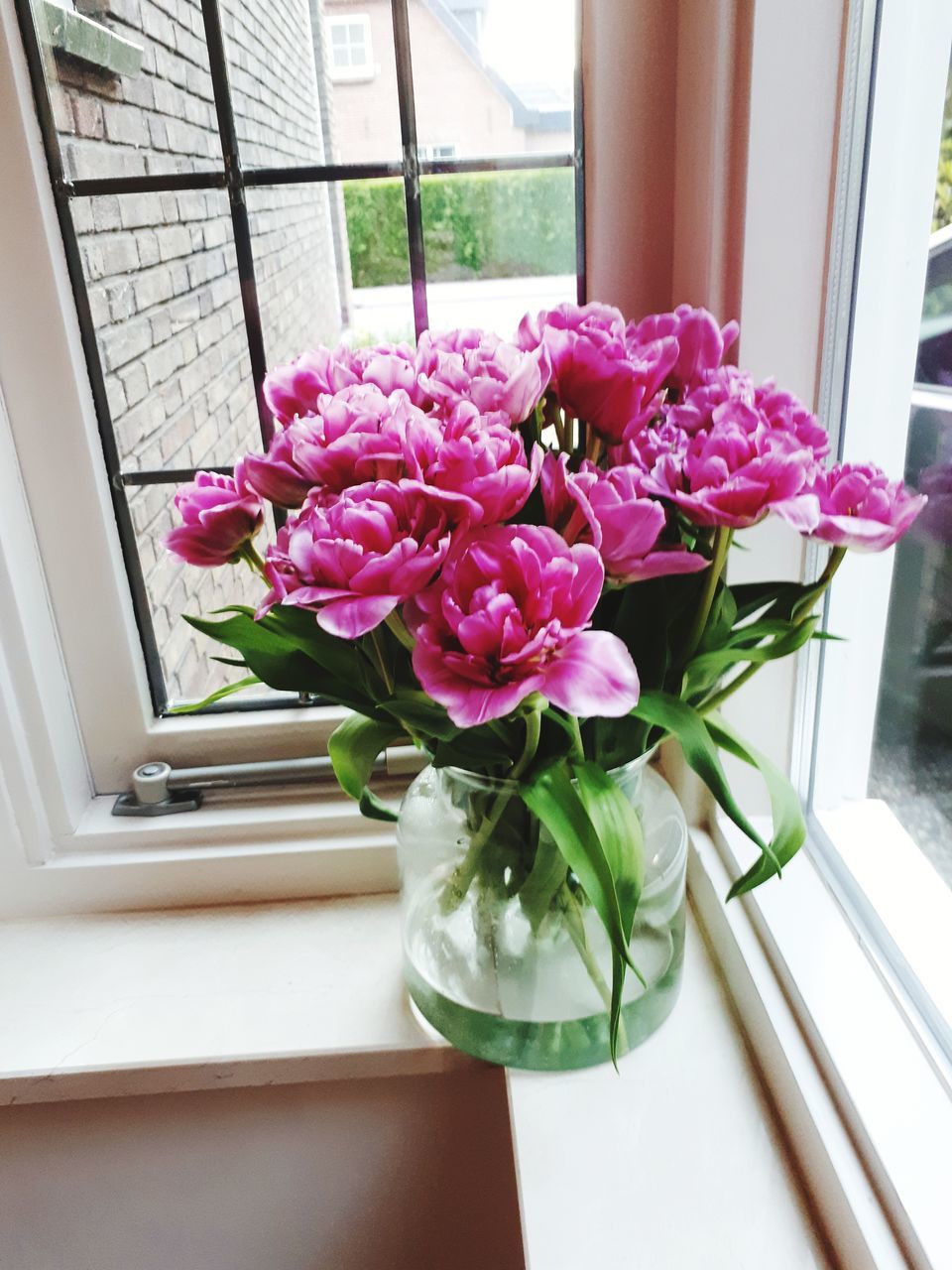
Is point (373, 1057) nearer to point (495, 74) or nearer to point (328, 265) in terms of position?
point (328, 265)

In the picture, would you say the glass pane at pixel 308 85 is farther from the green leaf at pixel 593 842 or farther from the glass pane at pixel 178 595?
the green leaf at pixel 593 842

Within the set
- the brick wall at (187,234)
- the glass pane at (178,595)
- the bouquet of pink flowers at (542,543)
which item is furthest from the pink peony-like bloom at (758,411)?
the glass pane at (178,595)

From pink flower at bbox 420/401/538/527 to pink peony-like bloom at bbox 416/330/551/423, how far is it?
1.3 inches

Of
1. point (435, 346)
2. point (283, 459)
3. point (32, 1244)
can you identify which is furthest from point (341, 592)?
point (32, 1244)

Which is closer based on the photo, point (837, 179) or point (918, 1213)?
point (918, 1213)

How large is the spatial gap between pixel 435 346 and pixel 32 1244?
0.92m

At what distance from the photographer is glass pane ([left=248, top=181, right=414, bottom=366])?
881mm

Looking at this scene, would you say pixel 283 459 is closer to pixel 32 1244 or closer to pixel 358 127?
pixel 358 127

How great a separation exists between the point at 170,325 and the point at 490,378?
0.51 m

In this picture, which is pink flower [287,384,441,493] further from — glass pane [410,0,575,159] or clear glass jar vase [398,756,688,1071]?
glass pane [410,0,575,159]

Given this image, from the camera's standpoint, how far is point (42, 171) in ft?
2.64

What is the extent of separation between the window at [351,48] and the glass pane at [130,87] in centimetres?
11

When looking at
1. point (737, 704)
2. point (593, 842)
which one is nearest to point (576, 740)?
point (593, 842)

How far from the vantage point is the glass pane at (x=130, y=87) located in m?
0.81
